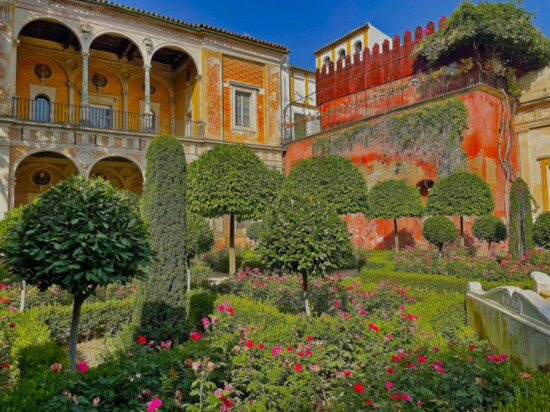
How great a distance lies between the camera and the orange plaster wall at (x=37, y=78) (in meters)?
16.1

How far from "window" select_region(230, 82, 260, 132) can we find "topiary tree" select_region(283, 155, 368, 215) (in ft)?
26.3

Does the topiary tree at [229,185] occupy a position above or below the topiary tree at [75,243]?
above

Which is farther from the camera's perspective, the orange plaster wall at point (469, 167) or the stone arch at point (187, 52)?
the stone arch at point (187, 52)

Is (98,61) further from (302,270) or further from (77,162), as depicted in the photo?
(302,270)

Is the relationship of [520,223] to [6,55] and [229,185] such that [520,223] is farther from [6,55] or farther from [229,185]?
[6,55]

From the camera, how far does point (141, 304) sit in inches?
200

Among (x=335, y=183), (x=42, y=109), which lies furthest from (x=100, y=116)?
(x=335, y=183)

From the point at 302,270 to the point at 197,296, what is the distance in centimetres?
215

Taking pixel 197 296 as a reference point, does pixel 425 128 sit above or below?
above

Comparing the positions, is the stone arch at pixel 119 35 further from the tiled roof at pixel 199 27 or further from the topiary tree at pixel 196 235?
the topiary tree at pixel 196 235

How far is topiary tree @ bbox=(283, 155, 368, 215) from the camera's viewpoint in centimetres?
1130

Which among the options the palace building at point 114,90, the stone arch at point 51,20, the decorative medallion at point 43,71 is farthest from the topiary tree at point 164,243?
the decorative medallion at point 43,71

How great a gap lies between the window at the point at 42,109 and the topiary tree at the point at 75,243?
15.4 m

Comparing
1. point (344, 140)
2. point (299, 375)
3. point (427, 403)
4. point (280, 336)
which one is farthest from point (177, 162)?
point (344, 140)
